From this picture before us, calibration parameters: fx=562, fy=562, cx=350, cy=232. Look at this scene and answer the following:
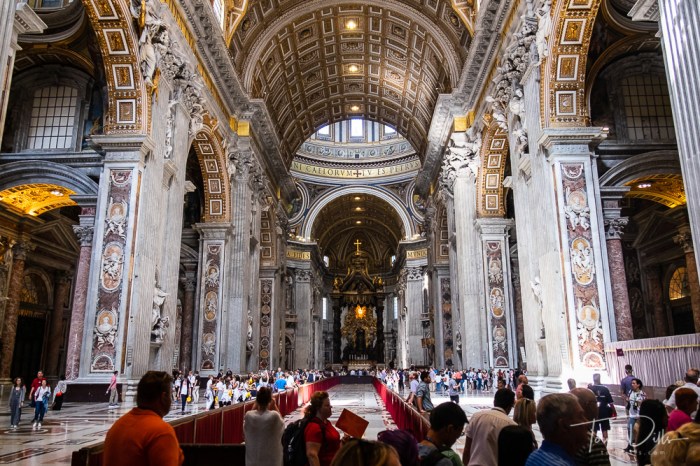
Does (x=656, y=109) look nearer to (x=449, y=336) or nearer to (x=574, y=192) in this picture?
(x=574, y=192)

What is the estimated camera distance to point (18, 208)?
17016 mm

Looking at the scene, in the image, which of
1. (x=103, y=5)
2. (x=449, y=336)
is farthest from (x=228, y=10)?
(x=449, y=336)

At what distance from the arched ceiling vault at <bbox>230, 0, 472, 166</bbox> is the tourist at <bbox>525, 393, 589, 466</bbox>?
18.4 metres

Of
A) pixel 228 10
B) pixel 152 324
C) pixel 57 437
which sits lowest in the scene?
pixel 57 437

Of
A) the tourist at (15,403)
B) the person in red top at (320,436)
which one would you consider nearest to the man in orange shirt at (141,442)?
the person in red top at (320,436)

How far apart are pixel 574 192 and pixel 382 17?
14176 mm

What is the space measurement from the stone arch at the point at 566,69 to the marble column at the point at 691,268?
709 centimetres

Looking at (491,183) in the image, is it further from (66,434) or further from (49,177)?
(66,434)

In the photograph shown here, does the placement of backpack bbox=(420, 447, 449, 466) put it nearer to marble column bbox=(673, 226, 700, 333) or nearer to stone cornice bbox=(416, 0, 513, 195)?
stone cornice bbox=(416, 0, 513, 195)

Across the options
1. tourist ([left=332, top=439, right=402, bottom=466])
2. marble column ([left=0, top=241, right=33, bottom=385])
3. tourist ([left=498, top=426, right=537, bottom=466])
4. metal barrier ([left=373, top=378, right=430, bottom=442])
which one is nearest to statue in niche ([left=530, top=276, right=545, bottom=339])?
metal barrier ([left=373, top=378, right=430, bottom=442])

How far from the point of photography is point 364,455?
1.62m

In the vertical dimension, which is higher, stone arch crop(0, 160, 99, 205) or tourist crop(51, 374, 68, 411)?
stone arch crop(0, 160, 99, 205)

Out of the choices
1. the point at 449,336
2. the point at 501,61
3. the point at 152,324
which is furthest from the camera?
the point at 449,336

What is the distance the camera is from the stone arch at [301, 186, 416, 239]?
41.1 metres
